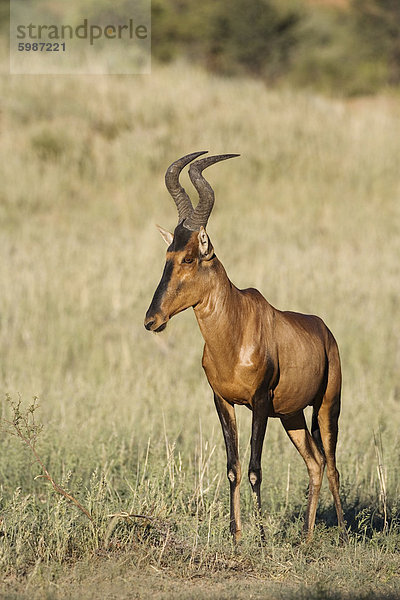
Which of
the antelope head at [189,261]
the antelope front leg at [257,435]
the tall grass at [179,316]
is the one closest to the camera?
the antelope head at [189,261]

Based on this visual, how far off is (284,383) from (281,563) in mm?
1075

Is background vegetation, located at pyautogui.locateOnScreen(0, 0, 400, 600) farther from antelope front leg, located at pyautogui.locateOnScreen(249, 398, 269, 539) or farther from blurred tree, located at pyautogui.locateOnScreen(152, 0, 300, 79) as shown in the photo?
antelope front leg, located at pyautogui.locateOnScreen(249, 398, 269, 539)

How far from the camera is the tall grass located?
18.0 feet

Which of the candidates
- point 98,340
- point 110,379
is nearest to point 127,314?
point 98,340

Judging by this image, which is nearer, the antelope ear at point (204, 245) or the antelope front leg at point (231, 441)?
the antelope ear at point (204, 245)

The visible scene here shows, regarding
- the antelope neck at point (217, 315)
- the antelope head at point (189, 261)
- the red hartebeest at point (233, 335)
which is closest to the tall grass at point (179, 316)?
the red hartebeest at point (233, 335)

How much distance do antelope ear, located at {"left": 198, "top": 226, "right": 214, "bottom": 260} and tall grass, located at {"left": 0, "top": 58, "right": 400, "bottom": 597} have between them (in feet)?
4.71

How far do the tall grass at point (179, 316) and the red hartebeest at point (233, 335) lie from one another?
2.44ft

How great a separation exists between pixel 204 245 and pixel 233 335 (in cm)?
57

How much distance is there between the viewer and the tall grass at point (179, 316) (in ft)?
18.0

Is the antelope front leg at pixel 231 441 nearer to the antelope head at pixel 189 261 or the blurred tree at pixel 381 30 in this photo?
the antelope head at pixel 189 261

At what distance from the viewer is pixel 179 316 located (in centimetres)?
1385

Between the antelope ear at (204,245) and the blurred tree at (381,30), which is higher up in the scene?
the blurred tree at (381,30)

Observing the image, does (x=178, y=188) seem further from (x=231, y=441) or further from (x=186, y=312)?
(x=186, y=312)
